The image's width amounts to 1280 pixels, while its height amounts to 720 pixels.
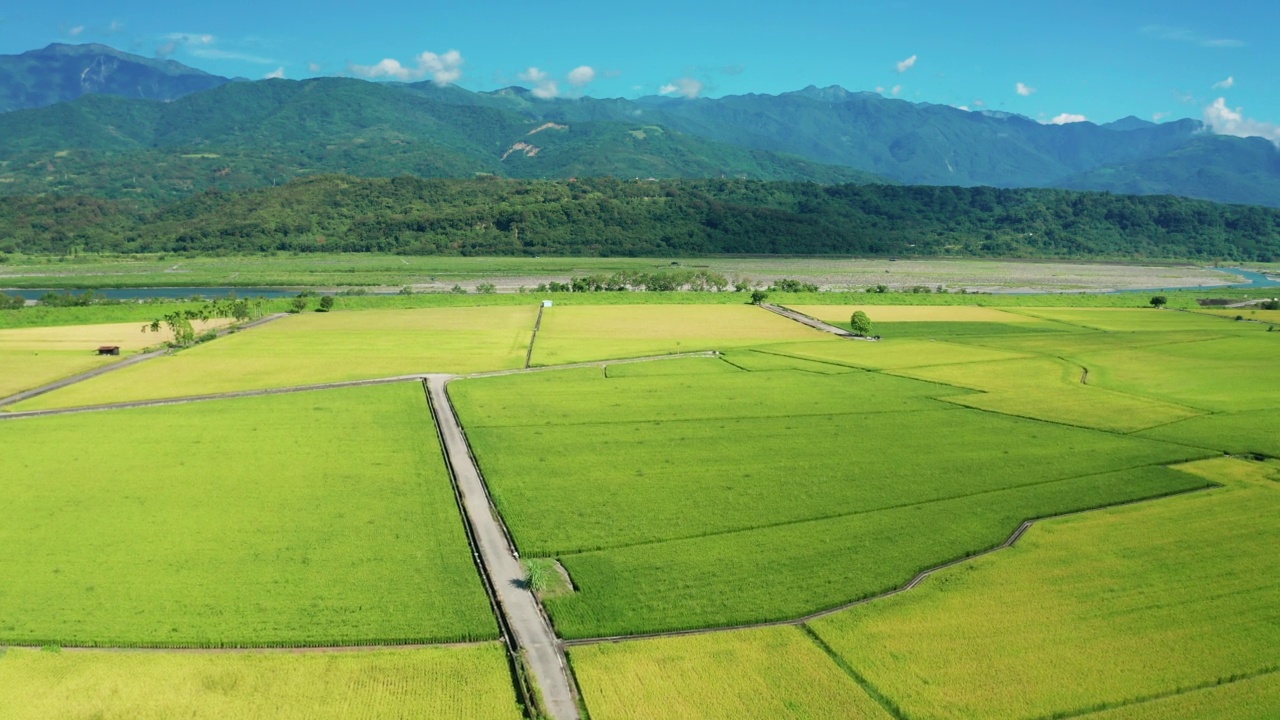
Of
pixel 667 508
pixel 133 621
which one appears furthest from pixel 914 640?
pixel 133 621

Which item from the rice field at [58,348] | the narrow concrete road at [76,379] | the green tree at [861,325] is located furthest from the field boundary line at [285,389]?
the green tree at [861,325]

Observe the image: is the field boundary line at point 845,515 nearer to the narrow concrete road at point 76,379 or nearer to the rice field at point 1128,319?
the narrow concrete road at point 76,379

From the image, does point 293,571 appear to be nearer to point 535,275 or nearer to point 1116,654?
point 1116,654

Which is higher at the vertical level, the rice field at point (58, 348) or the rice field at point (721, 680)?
the rice field at point (58, 348)

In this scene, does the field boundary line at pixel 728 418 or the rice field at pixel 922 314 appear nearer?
the field boundary line at pixel 728 418

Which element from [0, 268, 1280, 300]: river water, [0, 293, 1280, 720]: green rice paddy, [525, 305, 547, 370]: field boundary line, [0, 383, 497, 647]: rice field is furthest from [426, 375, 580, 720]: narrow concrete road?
[0, 268, 1280, 300]: river water

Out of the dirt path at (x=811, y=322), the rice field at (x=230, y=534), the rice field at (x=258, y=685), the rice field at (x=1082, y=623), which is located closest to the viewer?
the rice field at (x=258, y=685)
